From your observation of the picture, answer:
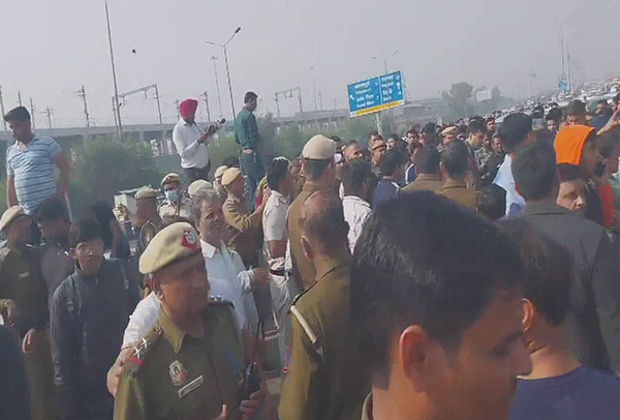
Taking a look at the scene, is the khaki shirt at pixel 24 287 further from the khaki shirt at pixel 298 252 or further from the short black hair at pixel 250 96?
the short black hair at pixel 250 96

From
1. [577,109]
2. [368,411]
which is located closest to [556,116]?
[577,109]

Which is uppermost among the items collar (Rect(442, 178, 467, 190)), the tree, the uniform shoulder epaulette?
the tree

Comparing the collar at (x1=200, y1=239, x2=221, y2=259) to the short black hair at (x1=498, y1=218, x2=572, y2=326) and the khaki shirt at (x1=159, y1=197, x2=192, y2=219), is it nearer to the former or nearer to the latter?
the khaki shirt at (x1=159, y1=197, x2=192, y2=219)

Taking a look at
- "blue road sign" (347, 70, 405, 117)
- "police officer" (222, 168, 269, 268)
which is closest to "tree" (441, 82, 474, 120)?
"blue road sign" (347, 70, 405, 117)

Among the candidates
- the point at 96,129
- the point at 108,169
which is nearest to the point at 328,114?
the point at 96,129

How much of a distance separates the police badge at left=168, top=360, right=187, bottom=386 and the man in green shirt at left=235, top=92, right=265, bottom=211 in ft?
21.4

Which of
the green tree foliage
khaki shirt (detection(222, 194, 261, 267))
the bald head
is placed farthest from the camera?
the green tree foliage

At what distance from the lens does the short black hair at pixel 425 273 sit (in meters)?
1.26

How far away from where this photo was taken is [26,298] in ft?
15.4

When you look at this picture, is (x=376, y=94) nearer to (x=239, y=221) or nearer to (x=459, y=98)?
(x=239, y=221)

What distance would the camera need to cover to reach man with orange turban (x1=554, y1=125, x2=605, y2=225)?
389cm

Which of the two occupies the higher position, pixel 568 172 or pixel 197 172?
pixel 197 172

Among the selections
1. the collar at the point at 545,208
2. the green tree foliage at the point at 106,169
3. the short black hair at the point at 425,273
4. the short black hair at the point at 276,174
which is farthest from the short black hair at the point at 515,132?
the green tree foliage at the point at 106,169

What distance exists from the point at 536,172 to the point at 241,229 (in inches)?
117
